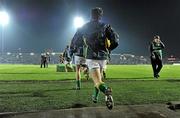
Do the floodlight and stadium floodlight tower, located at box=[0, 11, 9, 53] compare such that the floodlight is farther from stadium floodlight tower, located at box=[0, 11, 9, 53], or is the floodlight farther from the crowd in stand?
the crowd in stand

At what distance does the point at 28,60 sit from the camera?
57.4m

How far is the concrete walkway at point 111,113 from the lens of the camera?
7820 mm

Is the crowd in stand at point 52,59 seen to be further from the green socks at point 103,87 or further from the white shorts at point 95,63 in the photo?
the green socks at point 103,87

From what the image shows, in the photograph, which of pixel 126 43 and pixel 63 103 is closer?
pixel 63 103

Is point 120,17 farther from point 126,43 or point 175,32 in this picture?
point 175,32

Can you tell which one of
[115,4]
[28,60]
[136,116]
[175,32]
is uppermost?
[115,4]

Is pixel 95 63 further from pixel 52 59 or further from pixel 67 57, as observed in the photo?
pixel 52 59

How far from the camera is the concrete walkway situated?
25.7ft

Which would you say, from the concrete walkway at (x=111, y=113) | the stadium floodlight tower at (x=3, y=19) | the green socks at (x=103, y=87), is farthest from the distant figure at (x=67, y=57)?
the stadium floodlight tower at (x=3, y=19)

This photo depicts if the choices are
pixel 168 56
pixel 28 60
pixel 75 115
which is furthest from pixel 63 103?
pixel 168 56

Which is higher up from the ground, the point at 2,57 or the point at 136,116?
the point at 2,57

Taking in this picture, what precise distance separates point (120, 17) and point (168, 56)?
10235 mm

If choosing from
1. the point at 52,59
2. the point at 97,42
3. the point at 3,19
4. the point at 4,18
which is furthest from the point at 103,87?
the point at 4,18

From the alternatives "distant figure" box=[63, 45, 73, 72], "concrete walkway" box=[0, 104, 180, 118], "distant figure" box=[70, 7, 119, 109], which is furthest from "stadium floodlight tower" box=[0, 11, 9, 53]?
"distant figure" box=[70, 7, 119, 109]
